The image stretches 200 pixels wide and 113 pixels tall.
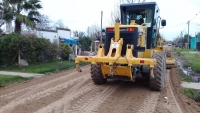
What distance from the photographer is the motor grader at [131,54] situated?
8125 millimetres

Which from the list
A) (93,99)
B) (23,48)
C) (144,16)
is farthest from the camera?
(23,48)

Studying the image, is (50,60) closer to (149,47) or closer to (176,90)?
(149,47)

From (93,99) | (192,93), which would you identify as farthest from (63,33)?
(93,99)

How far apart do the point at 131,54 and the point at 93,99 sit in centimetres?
196

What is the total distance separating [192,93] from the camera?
9469 mm

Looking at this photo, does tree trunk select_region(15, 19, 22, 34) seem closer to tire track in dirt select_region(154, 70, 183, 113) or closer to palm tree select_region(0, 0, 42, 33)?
palm tree select_region(0, 0, 42, 33)

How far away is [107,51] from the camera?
9.19 meters

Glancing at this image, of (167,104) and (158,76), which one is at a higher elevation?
(158,76)

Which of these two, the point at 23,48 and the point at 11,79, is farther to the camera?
the point at 23,48

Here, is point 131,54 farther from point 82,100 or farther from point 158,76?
point 82,100

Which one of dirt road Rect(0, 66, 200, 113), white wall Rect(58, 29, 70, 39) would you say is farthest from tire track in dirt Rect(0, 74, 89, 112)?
white wall Rect(58, 29, 70, 39)

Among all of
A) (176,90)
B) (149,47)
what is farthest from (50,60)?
(176,90)

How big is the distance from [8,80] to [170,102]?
24.1 ft

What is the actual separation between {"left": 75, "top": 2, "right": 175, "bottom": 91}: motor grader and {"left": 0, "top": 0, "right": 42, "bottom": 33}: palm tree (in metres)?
9.56
